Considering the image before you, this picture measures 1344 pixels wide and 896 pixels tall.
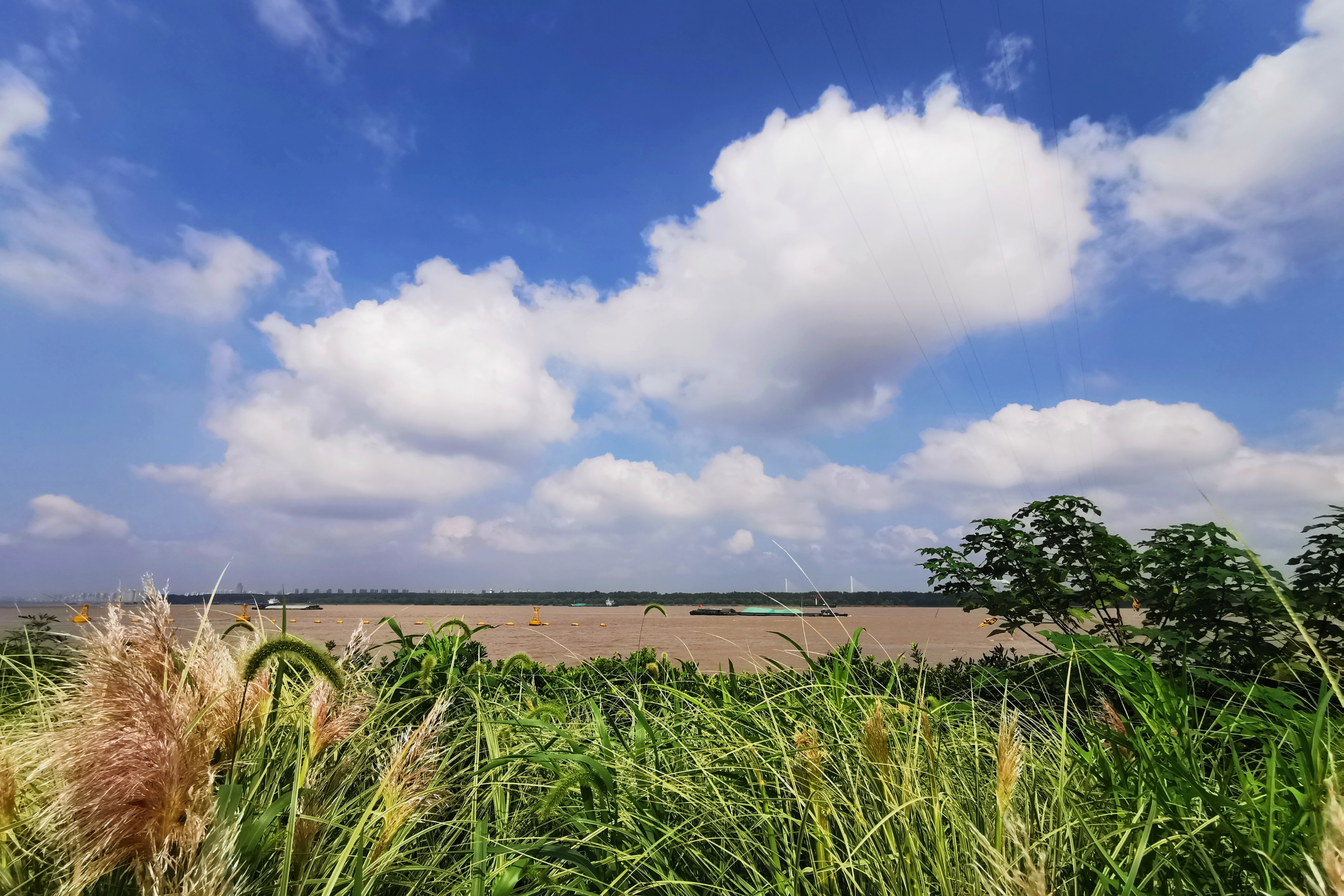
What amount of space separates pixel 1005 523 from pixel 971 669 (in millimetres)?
1677

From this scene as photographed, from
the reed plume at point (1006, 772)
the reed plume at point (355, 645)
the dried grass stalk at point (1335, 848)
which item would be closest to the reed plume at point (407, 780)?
the reed plume at point (355, 645)

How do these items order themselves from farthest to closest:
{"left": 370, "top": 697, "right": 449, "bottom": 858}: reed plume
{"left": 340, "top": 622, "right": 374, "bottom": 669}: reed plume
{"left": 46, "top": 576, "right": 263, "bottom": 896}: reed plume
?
{"left": 340, "top": 622, "right": 374, "bottom": 669}: reed plume, {"left": 370, "top": 697, "right": 449, "bottom": 858}: reed plume, {"left": 46, "top": 576, "right": 263, "bottom": 896}: reed plume

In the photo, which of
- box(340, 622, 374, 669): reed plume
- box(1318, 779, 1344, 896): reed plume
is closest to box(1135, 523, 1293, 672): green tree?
box(1318, 779, 1344, 896): reed plume

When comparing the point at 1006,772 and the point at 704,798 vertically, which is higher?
the point at 1006,772

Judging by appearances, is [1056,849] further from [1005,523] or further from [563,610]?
[563,610]

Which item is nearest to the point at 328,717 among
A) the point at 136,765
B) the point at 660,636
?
the point at 136,765

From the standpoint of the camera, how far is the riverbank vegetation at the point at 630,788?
4.75 feet

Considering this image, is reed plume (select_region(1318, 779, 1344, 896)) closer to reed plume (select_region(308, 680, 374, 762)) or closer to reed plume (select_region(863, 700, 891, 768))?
reed plume (select_region(863, 700, 891, 768))

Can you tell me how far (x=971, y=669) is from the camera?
5.69 m

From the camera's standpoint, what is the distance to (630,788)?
2.74m

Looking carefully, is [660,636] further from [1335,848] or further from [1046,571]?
[1335,848]

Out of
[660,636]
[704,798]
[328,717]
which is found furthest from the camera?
[660,636]

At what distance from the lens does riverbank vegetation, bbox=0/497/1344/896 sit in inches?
56.9

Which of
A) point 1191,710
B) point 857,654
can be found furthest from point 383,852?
point 857,654
